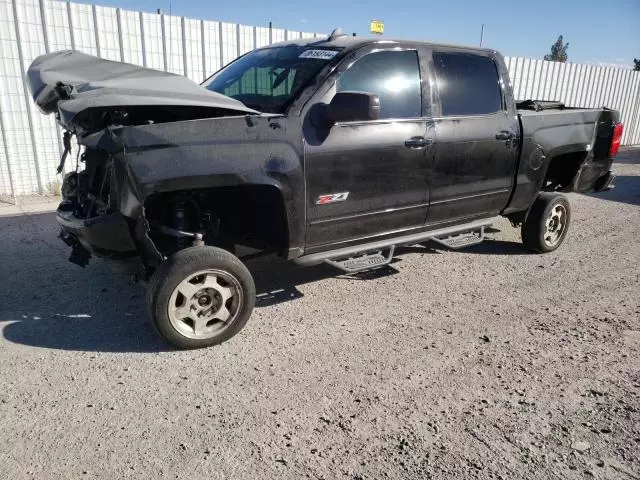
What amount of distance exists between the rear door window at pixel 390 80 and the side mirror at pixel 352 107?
13.0 inches

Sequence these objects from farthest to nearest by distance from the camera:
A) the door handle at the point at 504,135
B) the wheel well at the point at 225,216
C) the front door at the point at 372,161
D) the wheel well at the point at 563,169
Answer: the wheel well at the point at 563,169 < the door handle at the point at 504,135 < the front door at the point at 372,161 < the wheel well at the point at 225,216

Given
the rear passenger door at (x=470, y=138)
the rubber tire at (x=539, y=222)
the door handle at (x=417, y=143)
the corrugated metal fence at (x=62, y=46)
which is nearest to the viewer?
the door handle at (x=417, y=143)

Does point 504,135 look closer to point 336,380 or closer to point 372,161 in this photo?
point 372,161

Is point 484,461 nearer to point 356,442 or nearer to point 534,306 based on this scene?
point 356,442

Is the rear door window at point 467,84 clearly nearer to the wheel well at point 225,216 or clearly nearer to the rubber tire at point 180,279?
the wheel well at point 225,216

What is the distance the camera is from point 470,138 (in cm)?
445

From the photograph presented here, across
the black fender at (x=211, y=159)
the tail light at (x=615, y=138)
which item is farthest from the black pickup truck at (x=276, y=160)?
the tail light at (x=615, y=138)

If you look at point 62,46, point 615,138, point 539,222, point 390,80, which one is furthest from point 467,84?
point 62,46

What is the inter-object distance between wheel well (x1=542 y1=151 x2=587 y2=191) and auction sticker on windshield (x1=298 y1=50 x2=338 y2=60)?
3.17 meters

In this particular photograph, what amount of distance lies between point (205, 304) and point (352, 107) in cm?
167

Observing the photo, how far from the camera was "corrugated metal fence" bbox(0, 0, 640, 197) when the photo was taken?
716cm

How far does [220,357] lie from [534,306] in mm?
2626

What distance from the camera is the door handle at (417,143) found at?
158 inches

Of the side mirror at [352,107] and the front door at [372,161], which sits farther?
the front door at [372,161]
